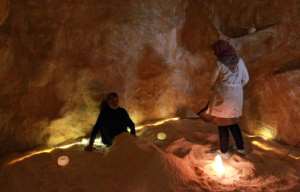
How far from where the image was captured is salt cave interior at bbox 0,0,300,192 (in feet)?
15.1

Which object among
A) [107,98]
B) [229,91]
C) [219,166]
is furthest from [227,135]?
[107,98]

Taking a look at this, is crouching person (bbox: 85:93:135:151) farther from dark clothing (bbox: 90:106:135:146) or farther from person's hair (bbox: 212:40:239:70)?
person's hair (bbox: 212:40:239:70)

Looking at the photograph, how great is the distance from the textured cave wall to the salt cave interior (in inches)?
0.6

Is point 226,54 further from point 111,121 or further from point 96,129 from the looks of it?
point 96,129

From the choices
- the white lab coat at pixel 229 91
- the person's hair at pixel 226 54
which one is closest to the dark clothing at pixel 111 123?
the white lab coat at pixel 229 91

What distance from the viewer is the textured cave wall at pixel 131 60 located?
16.7 ft

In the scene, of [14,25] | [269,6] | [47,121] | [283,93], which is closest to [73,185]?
[47,121]

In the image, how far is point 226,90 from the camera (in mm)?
5020

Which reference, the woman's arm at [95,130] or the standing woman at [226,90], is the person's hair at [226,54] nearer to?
the standing woman at [226,90]

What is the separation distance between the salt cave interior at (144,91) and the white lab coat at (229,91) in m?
0.67

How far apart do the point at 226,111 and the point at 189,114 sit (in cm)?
176

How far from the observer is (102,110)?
217 inches

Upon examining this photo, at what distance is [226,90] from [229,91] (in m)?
0.04

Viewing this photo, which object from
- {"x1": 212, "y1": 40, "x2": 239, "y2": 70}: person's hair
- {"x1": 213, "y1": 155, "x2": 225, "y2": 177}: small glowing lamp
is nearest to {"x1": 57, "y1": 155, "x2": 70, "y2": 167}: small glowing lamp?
{"x1": 213, "y1": 155, "x2": 225, "y2": 177}: small glowing lamp
